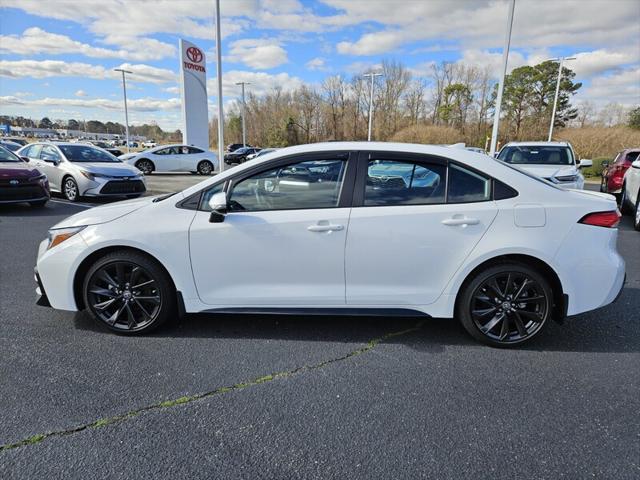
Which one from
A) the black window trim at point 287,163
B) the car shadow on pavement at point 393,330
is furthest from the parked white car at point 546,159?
the black window trim at point 287,163

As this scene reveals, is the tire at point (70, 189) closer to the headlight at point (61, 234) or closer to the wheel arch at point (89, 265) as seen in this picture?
the headlight at point (61, 234)

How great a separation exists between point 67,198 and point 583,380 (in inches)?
454

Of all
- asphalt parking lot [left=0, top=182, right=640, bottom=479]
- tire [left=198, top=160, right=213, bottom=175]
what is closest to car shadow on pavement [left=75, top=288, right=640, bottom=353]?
asphalt parking lot [left=0, top=182, right=640, bottom=479]

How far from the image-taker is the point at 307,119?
204ft

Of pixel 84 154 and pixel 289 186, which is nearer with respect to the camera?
pixel 289 186

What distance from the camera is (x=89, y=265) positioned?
3275 mm

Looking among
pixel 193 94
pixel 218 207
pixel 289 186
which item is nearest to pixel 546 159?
pixel 289 186

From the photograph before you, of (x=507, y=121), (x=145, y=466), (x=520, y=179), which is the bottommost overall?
(x=145, y=466)

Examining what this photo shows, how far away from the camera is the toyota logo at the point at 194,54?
24.9 metres

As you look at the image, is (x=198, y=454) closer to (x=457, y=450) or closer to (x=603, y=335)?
(x=457, y=450)

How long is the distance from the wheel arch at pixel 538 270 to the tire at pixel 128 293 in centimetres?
234

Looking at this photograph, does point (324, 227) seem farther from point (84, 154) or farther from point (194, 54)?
point (194, 54)

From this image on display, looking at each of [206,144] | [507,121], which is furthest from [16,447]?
[507,121]

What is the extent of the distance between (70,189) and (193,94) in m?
16.9
